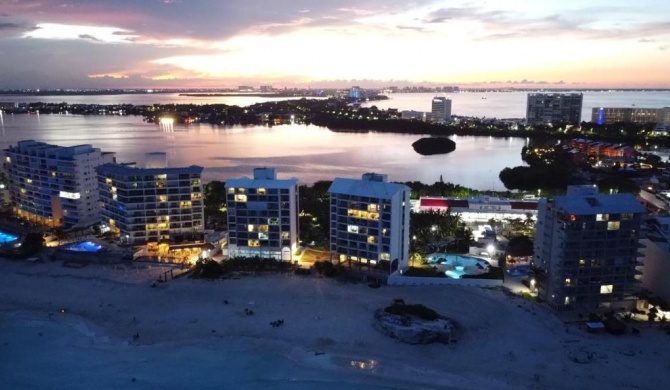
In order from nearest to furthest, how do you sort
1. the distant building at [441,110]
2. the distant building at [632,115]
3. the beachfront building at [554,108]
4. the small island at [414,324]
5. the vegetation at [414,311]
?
the small island at [414,324] < the vegetation at [414,311] < the distant building at [632,115] < the beachfront building at [554,108] < the distant building at [441,110]

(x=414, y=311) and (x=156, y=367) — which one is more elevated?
(x=414, y=311)

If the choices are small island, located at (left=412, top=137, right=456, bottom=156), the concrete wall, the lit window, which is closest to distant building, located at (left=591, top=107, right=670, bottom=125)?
small island, located at (left=412, top=137, right=456, bottom=156)

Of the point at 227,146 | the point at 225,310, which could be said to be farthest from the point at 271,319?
the point at 227,146

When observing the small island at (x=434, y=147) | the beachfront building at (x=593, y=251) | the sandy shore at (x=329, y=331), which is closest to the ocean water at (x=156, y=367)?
the sandy shore at (x=329, y=331)

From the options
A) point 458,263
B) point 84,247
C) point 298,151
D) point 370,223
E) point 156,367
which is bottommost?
point 156,367

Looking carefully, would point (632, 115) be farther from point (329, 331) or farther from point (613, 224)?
point (329, 331)

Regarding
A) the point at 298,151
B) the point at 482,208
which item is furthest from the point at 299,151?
the point at 482,208

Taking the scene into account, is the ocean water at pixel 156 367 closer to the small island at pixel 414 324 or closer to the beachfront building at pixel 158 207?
the small island at pixel 414 324
